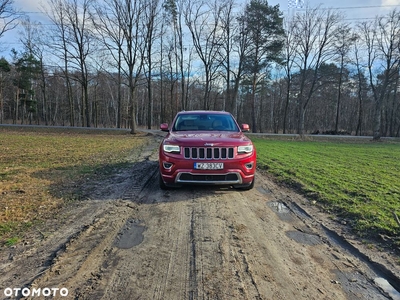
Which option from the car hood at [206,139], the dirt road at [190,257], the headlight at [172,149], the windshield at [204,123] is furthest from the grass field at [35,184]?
the windshield at [204,123]

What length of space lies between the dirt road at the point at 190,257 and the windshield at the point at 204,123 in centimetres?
236

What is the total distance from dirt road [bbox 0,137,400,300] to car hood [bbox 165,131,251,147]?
1.18 m

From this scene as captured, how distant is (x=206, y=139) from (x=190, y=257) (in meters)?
2.82

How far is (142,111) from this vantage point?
61.0 m

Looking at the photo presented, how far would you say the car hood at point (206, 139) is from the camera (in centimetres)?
519

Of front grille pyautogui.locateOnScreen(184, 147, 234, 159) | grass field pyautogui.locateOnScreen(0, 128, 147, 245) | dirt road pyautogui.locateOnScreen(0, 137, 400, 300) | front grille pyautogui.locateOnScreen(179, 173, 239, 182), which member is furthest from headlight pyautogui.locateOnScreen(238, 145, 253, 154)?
grass field pyautogui.locateOnScreen(0, 128, 147, 245)

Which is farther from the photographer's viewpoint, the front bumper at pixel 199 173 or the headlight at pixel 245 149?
the headlight at pixel 245 149

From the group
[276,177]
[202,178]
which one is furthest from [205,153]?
[276,177]

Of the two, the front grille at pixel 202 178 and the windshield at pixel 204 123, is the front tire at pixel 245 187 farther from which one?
the windshield at pixel 204 123

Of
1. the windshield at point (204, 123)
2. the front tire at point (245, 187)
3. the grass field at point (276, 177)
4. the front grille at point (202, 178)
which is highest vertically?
the windshield at point (204, 123)

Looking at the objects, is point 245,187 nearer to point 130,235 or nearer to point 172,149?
point 172,149

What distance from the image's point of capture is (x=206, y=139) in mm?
5328

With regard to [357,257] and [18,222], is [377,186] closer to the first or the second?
[357,257]

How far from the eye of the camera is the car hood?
519cm
